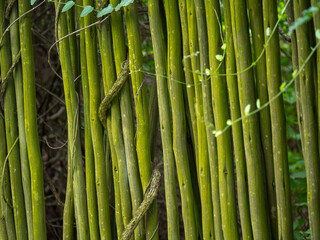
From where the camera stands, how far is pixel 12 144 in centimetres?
170

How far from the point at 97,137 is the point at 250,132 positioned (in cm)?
56

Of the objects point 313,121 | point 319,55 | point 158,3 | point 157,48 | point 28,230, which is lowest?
point 28,230

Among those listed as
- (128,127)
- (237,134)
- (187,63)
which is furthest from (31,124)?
(237,134)

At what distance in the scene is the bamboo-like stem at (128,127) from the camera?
146cm

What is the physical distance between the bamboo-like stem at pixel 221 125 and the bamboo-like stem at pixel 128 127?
0.31m

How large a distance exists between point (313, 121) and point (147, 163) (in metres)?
0.56

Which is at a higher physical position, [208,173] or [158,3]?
[158,3]

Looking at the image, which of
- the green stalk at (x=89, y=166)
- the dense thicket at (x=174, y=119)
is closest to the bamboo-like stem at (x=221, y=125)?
the dense thicket at (x=174, y=119)

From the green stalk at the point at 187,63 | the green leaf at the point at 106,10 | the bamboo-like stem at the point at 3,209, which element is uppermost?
the green leaf at the point at 106,10

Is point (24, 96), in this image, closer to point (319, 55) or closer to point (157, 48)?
point (157, 48)

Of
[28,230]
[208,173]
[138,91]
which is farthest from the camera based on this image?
[28,230]

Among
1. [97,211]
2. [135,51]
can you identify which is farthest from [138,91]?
[97,211]

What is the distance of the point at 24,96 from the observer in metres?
1.64

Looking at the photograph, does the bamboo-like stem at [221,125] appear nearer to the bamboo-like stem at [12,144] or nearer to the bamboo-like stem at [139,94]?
the bamboo-like stem at [139,94]
